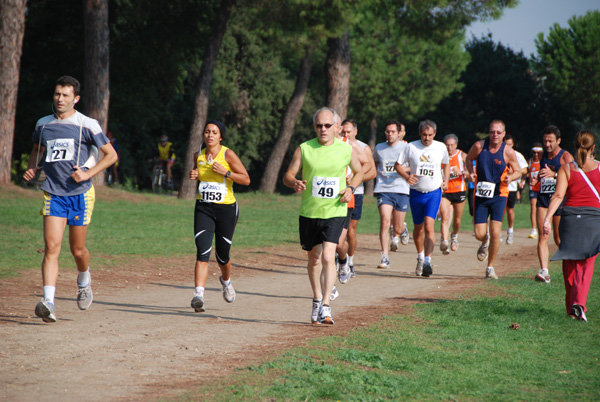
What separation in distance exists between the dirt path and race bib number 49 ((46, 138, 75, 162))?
1.55m

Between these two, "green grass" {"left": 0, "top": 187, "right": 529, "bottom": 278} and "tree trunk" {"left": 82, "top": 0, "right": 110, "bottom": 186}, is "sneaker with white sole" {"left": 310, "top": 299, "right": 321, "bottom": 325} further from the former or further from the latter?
"tree trunk" {"left": 82, "top": 0, "right": 110, "bottom": 186}

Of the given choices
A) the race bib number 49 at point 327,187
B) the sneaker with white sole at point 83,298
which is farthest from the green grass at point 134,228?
the race bib number 49 at point 327,187

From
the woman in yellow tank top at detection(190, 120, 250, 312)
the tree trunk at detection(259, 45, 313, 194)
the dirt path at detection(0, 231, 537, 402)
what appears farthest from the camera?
the tree trunk at detection(259, 45, 313, 194)

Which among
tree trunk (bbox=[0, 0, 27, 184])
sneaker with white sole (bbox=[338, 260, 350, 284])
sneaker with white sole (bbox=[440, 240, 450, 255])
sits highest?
tree trunk (bbox=[0, 0, 27, 184])

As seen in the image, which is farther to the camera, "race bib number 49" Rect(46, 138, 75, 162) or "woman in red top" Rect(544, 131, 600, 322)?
"woman in red top" Rect(544, 131, 600, 322)

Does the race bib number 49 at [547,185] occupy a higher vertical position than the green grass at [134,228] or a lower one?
higher

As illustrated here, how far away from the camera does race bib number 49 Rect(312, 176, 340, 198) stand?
7.68 metres

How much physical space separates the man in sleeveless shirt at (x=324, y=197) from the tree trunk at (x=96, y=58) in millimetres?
16135

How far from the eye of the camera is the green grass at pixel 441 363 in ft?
17.0

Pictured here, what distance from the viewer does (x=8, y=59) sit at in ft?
66.3

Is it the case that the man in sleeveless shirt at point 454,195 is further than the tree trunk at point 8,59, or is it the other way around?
the tree trunk at point 8,59

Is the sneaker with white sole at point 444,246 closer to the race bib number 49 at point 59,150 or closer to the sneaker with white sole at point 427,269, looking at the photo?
the sneaker with white sole at point 427,269

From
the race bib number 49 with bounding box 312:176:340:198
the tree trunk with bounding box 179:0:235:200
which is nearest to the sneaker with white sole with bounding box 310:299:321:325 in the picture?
the race bib number 49 with bounding box 312:176:340:198

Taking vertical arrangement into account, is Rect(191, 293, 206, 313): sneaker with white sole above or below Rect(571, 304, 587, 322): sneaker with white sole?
below
